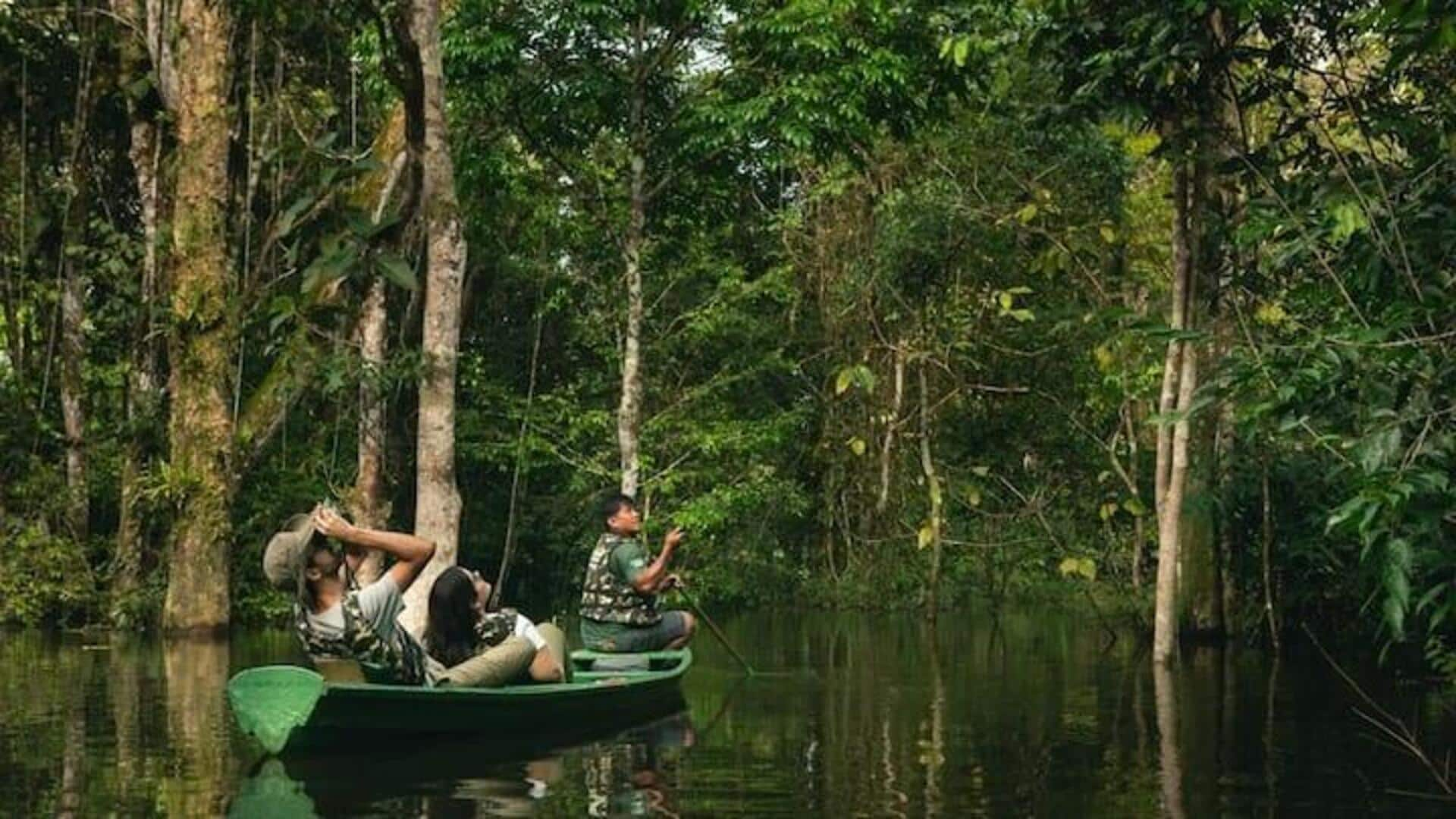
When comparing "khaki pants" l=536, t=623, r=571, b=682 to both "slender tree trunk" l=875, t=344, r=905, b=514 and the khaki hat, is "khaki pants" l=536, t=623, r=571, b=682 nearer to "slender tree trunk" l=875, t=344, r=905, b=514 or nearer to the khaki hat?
the khaki hat

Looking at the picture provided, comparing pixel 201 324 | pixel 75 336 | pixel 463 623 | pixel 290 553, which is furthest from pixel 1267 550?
pixel 75 336

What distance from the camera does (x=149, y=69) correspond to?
21547mm

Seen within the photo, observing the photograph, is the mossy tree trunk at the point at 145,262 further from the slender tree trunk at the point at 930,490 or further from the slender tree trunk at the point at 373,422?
the slender tree trunk at the point at 930,490

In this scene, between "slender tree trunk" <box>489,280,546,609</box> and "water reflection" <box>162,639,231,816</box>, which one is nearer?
"water reflection" <box>162,639,231,816</box>

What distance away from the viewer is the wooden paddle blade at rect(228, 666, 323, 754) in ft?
31.8

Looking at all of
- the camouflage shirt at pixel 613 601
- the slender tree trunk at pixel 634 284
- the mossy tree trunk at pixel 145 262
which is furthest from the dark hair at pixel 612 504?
the slender tree trunk at pixel 634 284

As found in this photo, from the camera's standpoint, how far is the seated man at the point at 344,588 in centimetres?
974

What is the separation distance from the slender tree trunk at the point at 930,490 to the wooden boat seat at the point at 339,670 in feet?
42.3

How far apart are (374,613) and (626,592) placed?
14.8 feet

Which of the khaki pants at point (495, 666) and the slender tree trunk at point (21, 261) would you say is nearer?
the khaki pants at point (495, 666)

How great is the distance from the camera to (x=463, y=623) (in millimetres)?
11656

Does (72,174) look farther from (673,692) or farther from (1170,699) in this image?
(1170,699)

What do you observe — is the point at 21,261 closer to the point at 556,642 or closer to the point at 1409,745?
the point at 556,642

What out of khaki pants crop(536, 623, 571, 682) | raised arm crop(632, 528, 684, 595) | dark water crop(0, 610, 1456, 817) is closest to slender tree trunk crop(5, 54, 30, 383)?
dark water crop(0, 610, 1456, 817)
